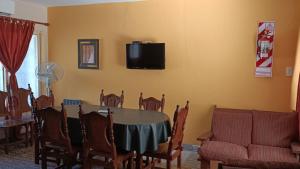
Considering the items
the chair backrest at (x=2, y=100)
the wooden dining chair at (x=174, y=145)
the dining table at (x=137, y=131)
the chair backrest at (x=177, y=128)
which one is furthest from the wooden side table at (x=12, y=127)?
the chair backrest at (x=177, y=128)

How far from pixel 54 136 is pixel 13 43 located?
2.26 m

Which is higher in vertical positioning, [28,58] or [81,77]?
A: [28,58]

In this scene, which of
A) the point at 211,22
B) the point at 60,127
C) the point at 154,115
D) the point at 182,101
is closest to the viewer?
the point at 60,127

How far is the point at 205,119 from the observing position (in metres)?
4.64

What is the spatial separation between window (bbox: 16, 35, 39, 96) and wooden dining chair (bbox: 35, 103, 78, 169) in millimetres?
1925

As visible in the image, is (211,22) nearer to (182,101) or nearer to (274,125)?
(182,101)

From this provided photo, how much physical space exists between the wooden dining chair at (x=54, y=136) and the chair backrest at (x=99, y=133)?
13.3 inches

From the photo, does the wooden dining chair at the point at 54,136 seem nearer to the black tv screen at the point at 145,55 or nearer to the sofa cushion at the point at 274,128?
the black tv screen at the point at 145,55

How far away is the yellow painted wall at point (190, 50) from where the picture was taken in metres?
4.21

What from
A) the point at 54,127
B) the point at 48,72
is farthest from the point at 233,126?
the point at 48,72

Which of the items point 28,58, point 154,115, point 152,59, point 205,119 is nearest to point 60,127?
point 154,115

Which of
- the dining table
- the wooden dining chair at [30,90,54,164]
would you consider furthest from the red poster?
the wooden dining chair at [30,90,54,164]

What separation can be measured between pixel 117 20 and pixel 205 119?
2.22 metres

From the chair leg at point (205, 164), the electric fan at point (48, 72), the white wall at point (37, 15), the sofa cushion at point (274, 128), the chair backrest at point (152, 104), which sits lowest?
the chair leg at point (205, 164)
